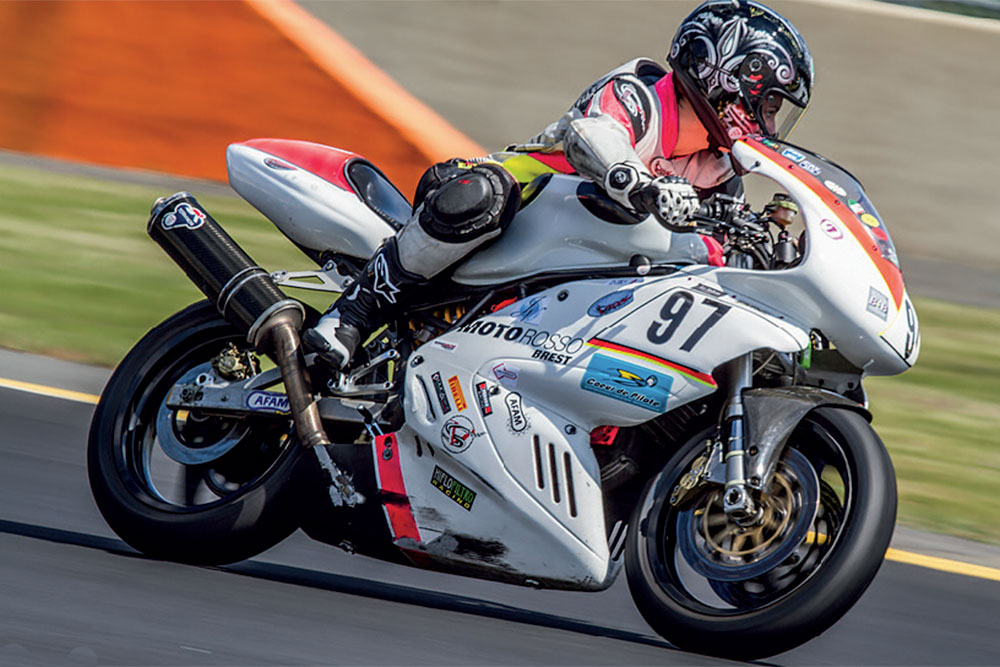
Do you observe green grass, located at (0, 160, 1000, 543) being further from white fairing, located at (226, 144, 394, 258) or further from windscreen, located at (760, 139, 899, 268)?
white fairing, located at (226, 144, 394, 258)

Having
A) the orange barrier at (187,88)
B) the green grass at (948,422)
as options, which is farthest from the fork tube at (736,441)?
the orange barrier at (187,88)

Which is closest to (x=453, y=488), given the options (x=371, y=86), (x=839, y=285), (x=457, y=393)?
(x=457, y=393)

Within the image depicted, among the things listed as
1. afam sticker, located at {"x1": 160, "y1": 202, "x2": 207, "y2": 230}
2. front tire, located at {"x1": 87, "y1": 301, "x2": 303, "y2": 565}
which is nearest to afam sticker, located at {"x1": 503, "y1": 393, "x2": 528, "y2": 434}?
front tire, located at {"x1": 87, "y1": 301, "x2": 303, "y2": 565}

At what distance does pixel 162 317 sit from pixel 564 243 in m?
4.44

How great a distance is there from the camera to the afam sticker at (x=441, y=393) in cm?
403

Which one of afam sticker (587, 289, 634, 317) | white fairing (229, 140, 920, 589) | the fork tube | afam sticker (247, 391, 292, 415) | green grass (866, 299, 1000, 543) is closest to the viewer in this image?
the fork tube

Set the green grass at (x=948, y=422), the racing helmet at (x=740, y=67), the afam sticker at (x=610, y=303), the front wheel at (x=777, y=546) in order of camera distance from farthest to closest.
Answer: the green grass at (x=948, y=422) → the racing helmet at (x=740, y=67) → the afam sticker at (x=610, y=303) → the front wheel at (x=777, y=546)

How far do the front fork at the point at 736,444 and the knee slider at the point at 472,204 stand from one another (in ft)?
2.53

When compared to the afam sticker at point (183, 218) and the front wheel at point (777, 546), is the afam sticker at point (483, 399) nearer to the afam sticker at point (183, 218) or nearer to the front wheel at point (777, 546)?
the front wheel at point (777, 546)

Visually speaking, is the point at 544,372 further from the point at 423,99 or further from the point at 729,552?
the point at 423,99

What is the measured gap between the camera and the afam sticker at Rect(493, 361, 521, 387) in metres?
3.95

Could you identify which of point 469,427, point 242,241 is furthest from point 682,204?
point 242,241

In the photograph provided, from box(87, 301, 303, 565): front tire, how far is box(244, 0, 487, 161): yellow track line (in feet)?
19.1

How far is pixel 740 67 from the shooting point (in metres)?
3.95
